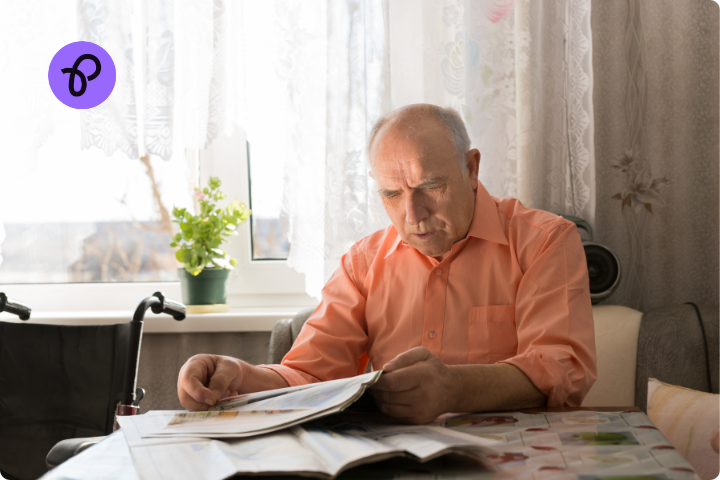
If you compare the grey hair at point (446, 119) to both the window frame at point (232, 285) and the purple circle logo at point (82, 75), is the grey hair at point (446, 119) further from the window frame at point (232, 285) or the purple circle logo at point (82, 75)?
the purple circle logo at point (82, 75)

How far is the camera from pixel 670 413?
1.23 meters

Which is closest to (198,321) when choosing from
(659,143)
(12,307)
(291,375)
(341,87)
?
(12,307)

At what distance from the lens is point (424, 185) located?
1.25 m

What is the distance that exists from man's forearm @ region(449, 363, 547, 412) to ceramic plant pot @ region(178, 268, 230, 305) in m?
1.21

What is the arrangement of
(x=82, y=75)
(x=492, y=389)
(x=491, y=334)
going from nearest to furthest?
(x=492, y=389), (x=491, y=334), (x=82, y=75)

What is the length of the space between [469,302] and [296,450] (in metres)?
0.71

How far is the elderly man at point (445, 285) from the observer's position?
1112 mm

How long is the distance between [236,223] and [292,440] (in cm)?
137

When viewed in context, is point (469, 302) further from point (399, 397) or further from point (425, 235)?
point (399, 397)

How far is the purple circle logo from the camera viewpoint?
1.88 metres

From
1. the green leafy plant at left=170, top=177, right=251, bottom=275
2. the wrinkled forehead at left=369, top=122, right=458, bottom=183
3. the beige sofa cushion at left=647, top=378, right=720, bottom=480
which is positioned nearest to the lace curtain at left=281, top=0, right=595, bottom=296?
the green leafy plant at left=170, top=177, right=251, bottom=275

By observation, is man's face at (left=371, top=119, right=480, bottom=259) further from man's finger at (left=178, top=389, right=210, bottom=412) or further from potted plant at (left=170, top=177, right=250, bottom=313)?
potted plant at (left=170, top=177, right=250, bottom=313)

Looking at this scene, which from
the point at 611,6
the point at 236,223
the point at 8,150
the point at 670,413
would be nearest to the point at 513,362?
the point at 670,413

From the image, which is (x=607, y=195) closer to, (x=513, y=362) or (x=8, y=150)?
(x=513, y=362)
